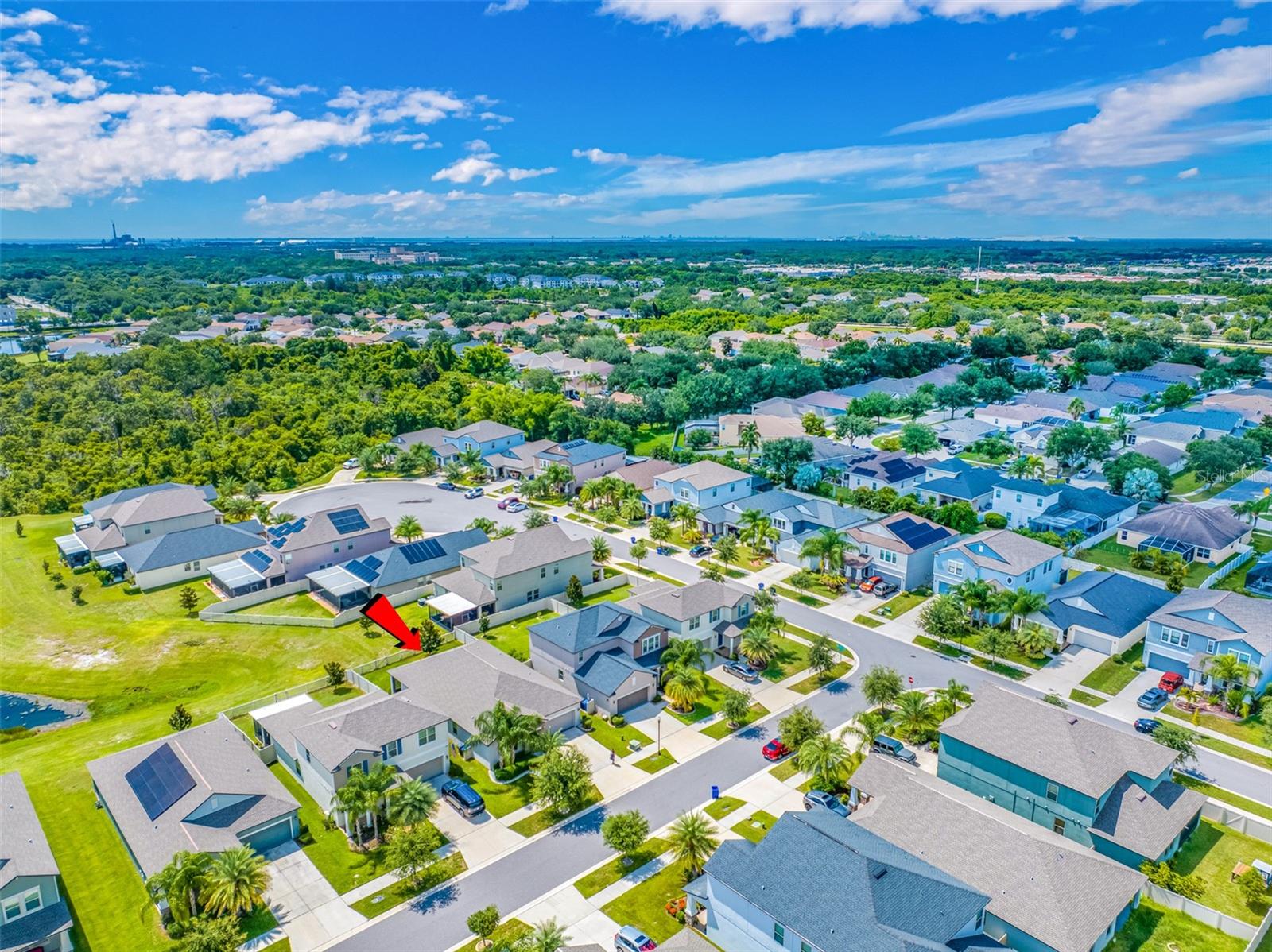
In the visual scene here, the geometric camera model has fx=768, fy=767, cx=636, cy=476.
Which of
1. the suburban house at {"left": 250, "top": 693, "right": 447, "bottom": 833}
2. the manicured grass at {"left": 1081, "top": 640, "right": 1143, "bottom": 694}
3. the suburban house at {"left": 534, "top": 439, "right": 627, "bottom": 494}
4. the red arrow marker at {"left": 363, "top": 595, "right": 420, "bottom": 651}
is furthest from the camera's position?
the suburban house at {"left": 534, "top": 439, "right": 627, "bottom": 494}

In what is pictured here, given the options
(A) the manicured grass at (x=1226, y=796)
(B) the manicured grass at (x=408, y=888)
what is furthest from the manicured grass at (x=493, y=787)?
(A) the manicured grass at (x=1226, y=796)

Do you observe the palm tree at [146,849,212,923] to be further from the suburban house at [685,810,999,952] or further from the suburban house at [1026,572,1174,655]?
the suburban house at [1026,572,1174,655]

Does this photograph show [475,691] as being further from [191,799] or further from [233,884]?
[233,884]

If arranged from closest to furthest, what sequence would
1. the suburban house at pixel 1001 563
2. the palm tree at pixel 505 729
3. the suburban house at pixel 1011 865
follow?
the suburban house at pixel 1011 865 → the palm tree at pixel 505 729 → the suburban house at pixel 1001 563

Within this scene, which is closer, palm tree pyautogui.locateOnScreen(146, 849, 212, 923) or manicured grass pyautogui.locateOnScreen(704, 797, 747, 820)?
palm tree pyautogui.locateOnScreen(146, 849, 212, 923)

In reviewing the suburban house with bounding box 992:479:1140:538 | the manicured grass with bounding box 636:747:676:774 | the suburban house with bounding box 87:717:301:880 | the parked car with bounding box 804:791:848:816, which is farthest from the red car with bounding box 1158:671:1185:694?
the suburban house with bounding box 87:717:301:880

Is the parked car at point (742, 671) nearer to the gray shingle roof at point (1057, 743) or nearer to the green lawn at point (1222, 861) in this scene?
the gray shingle roof at point (1057, 743)
